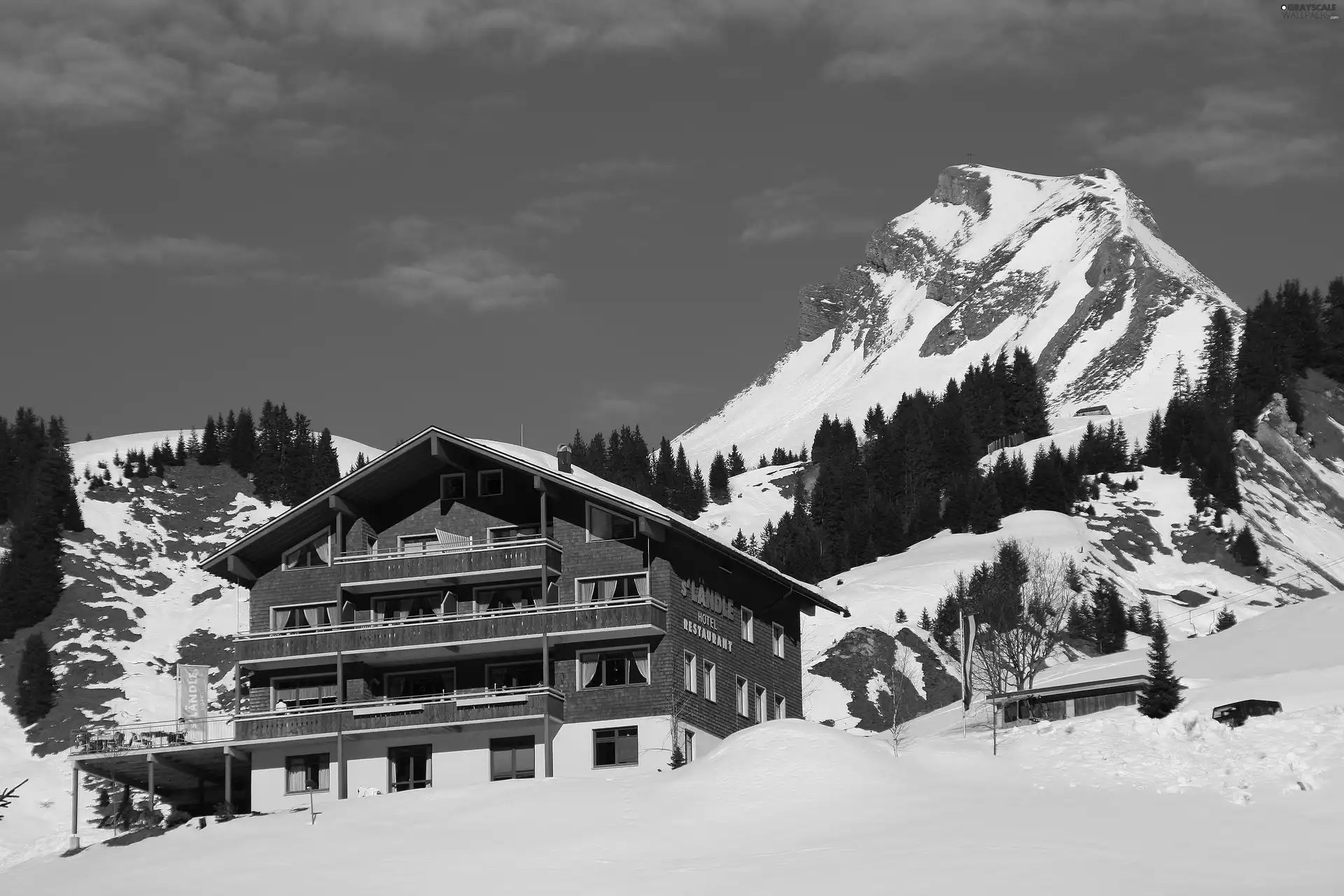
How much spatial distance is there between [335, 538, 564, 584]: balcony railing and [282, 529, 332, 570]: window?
1631mm

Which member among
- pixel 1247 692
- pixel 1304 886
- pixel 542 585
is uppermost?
pixel 542 585

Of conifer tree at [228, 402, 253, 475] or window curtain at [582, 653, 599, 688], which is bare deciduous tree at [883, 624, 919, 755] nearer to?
window curtain at [582, 653, 599, 688]

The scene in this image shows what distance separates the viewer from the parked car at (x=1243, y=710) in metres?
57.8

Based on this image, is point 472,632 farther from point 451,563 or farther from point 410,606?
point 410,606

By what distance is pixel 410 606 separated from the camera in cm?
7119

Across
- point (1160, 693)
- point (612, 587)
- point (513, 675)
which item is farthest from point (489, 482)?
point (1160, 693)

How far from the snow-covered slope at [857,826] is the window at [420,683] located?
451 inches

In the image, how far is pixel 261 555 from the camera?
72.9m

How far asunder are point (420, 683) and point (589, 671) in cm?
640

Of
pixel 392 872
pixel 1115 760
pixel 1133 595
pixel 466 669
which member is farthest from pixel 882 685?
pixel 392 872

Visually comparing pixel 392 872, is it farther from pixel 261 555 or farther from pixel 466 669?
pixel 261 555

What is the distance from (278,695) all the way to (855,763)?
2588 centimetres

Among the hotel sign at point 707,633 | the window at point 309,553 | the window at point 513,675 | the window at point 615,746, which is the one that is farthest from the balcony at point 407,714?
the window at point 309,553

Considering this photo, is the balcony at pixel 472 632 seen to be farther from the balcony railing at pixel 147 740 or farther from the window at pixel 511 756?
the window at pixel 511 756
